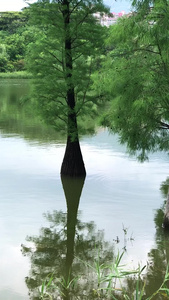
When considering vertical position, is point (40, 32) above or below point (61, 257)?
above

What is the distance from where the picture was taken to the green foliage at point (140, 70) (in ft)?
42.0

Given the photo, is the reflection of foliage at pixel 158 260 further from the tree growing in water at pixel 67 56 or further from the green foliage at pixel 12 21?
Answer: the green foliage at pixel 12 21

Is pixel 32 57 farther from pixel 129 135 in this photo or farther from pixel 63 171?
pixel 129 135

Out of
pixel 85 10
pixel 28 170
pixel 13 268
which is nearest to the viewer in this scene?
pixel 13 268

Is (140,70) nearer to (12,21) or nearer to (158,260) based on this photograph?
(158,260)

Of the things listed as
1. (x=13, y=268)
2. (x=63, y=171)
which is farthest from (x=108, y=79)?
(x=63, y=171)

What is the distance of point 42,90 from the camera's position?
19.2m

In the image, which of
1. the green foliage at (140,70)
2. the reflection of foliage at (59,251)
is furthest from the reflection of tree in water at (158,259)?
the green foliage at (140,70)

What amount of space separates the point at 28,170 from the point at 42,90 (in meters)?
3.49

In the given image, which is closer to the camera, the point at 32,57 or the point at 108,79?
the point at 108,79

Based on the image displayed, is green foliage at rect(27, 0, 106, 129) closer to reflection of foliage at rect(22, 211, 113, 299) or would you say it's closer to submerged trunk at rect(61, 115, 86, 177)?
submerged trunk at rect(61, 115, 86, 177)

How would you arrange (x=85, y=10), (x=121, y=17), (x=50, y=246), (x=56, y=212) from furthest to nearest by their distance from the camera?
(x=85, y=10) < (x=56, y=212) < (x=121, y=17) < (x=50, y=246)

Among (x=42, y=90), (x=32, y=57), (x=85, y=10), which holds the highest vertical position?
(x=85, y=10)

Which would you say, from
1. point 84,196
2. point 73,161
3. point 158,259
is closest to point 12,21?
point 73,161
